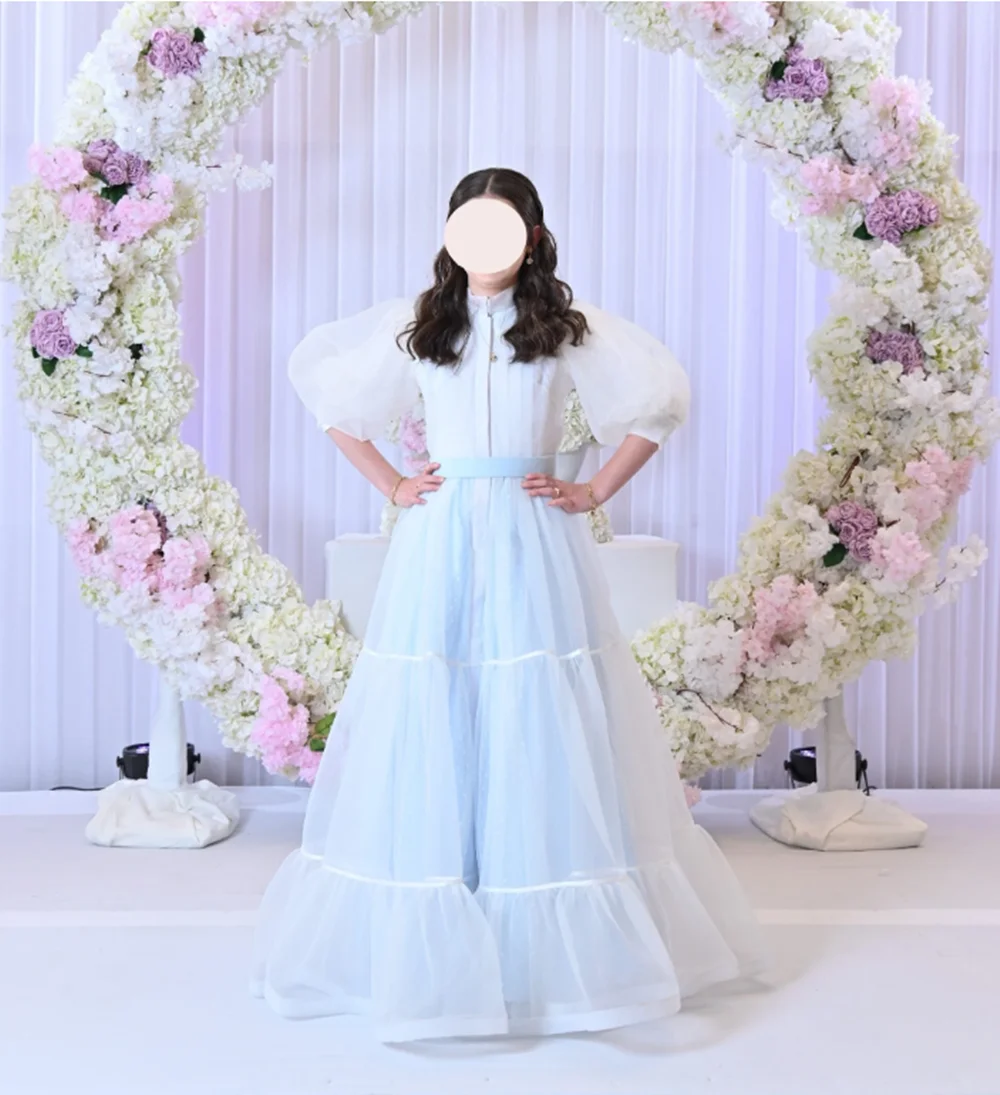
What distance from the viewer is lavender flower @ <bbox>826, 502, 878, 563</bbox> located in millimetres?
3621

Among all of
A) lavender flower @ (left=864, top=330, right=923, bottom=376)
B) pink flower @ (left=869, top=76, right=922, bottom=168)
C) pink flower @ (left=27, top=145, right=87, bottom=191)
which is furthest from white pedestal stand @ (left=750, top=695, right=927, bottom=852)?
pink flower @ (left=27, top=145, right=87, bottom=191)

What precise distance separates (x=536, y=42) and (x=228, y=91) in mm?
1103

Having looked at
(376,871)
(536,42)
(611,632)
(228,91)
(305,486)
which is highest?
(536,42)

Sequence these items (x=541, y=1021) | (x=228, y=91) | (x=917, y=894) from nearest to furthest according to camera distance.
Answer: (x=541, y=1021), (x=917, y=894), (x=228, y=91)

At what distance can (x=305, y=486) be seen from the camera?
14.1 feet

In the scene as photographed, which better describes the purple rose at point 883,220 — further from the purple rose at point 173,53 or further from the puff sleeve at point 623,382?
the purple rose at point 173,53

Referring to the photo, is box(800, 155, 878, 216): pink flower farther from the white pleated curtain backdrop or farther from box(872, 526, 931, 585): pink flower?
box(872, 526, 931, 585): pink flower

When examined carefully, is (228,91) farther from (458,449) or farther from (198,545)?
(458,449)

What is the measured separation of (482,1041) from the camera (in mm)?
2383

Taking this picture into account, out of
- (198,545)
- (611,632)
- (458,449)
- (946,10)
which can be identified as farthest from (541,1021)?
(946,10)

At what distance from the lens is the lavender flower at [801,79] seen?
3.53 metres

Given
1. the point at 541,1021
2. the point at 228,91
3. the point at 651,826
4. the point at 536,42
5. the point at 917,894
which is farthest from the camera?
the point at 536,42

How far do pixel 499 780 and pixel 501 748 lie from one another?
0.06m

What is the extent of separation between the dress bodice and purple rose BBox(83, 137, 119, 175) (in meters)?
1.47
